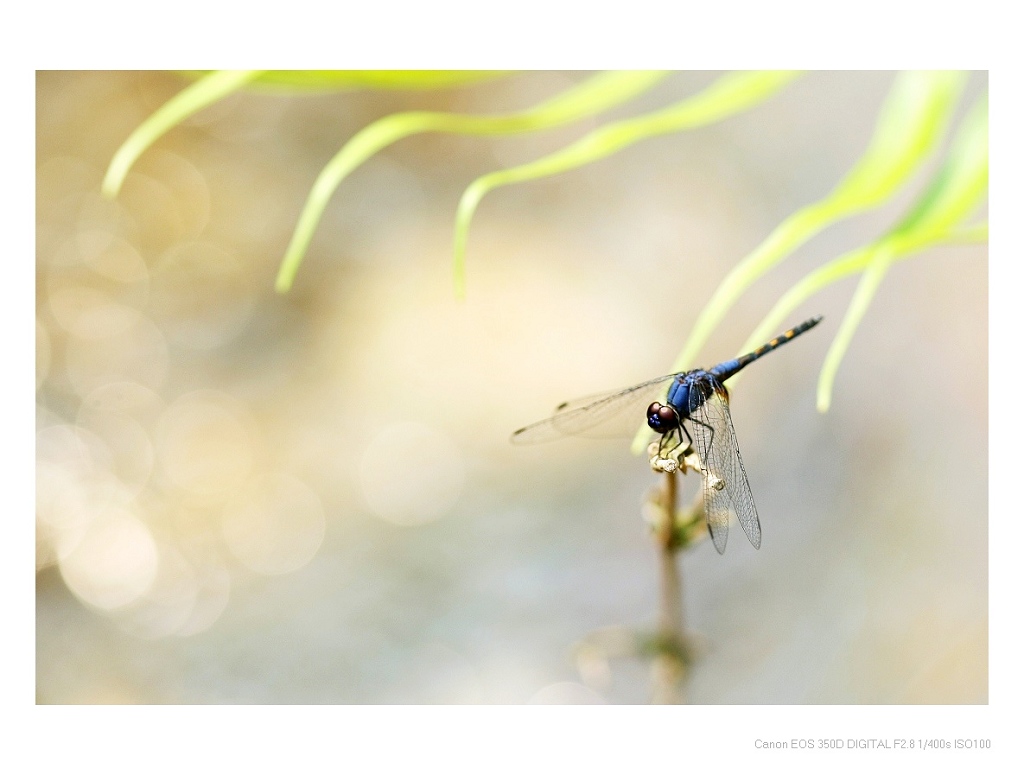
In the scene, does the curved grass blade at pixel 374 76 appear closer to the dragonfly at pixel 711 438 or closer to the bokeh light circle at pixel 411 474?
the dragonfly at pixel 711 438

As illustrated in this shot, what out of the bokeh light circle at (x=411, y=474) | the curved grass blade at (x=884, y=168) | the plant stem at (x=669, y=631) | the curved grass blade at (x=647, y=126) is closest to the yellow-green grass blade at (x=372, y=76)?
the curved grass blade at (x=647, y=126)

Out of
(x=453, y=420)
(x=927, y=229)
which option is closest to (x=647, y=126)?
(x=927, y=229)

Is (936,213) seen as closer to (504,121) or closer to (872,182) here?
(872,182)

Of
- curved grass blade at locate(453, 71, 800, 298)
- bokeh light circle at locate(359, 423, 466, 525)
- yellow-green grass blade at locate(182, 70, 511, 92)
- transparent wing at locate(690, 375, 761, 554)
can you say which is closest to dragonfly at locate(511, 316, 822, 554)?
transparent wing at locate(690, 375, 761, 554)

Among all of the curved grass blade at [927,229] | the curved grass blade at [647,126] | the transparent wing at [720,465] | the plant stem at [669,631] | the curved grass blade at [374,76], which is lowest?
A: the plant stem at [669,631]

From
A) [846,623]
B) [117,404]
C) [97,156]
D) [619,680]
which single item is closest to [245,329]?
[117,404]
